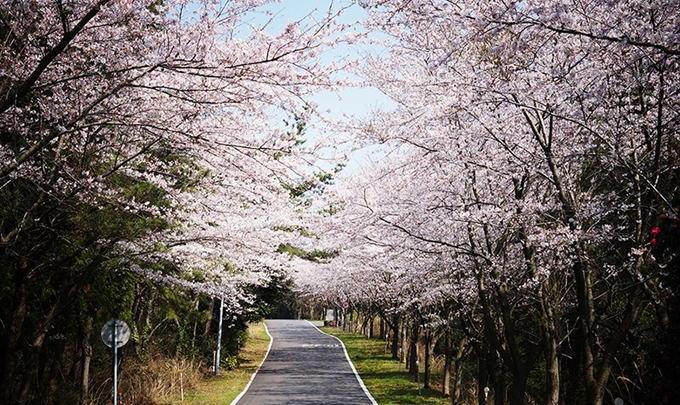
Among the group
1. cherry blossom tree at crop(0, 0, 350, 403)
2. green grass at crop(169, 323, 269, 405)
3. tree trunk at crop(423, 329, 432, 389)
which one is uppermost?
cherry blossom tree at crop(0, 0, 350, 403)

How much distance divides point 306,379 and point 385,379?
9.86 feet

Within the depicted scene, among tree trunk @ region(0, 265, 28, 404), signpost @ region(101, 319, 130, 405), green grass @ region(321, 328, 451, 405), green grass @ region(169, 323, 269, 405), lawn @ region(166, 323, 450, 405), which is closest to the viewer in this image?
tree trunk @ region(0, 265, 28, 404)

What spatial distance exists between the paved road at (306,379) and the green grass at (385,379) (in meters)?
0.49

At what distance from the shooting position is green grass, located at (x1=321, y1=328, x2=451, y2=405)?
1984 centimetres

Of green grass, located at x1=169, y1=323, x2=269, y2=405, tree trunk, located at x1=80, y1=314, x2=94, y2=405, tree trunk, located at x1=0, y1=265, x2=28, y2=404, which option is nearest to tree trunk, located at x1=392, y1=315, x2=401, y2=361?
green grass, located at x1=169, y1=323, x2=269, y2=405

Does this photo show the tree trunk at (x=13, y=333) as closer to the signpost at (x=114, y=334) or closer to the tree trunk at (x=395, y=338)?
the signpost at (x=114, y=334)

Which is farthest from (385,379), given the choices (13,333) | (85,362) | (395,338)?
(13,333)

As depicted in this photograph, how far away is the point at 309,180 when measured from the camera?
26.6 feet

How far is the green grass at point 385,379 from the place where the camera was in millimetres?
19844

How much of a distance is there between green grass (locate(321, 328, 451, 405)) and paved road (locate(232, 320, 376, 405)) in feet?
1.60

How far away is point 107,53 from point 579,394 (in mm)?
15052

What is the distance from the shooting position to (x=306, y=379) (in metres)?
24.7

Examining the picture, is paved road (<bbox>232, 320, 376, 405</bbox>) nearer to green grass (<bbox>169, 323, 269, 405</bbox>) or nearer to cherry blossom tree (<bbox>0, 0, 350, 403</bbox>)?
green grass (<bbox>169, 323, 269, 405</bbox>)

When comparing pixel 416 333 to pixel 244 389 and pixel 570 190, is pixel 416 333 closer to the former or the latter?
pixel 244 389
